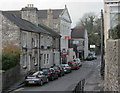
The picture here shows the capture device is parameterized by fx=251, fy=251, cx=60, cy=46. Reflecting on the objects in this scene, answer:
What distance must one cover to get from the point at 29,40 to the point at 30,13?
23.7 feet

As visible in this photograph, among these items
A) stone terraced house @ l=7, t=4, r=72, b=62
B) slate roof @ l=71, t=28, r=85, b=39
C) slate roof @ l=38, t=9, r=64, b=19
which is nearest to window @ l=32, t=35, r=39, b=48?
stone terraced house @ l=7, t=4, r=72, b=62

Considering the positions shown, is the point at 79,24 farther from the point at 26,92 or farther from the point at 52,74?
the point at 26,92

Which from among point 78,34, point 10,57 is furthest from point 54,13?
point 10,57

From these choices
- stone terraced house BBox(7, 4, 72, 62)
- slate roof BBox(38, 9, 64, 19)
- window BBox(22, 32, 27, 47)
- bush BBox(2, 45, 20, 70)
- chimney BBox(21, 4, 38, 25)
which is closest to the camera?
bush BBox(2, 45, 20, 70)

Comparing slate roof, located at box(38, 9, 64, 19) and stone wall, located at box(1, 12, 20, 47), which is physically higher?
slate roof, located at box(38, 9, 64, 19)

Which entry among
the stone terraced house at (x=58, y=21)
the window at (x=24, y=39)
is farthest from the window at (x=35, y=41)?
the stone terraced house at (x=58, y=21)

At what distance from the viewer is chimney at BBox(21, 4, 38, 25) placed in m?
35.0

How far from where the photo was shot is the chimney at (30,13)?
35.0 meters

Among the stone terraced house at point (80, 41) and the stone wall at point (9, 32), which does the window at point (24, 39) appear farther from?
the stone terraced house at point (80, 41)

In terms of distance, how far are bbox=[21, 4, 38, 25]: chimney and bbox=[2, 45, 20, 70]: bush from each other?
32.2 feet

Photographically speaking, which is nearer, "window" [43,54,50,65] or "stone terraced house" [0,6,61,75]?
"stone terraced house" [0,6,61,75]

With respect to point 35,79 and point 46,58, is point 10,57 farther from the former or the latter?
point 46,58

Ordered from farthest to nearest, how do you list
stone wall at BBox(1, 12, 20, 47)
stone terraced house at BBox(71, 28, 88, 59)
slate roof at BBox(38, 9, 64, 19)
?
1. stone terraced house at BBox(71, 28, 88, 59)
2. slate roof at BBox(38, 9, 64, 19)
3. stone wall at BBox(1, 12, 20, 47)

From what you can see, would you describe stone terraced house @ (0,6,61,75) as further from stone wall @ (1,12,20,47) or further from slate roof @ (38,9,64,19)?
slate roof @ (38,9,64,19)
